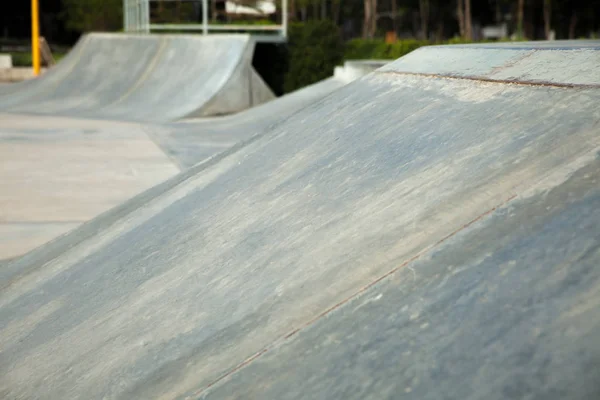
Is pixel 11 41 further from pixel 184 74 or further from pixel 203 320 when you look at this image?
pixel 203 320

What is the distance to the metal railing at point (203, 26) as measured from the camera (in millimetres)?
16766

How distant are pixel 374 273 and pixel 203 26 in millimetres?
15166

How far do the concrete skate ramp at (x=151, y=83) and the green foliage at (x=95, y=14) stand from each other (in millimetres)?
19153

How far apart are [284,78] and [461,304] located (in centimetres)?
1563

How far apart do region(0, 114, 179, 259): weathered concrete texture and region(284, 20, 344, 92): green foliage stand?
16.0ft

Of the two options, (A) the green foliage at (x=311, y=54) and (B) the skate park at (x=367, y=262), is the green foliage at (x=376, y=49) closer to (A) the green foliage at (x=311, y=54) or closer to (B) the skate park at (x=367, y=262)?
(A) the green foliage at (x=311, y=54)

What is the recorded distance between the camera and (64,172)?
828cm

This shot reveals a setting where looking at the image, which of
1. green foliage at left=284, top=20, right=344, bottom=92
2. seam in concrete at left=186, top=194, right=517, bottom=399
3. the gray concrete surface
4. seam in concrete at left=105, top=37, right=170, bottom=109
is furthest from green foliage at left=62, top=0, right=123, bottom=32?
seam in concrete at left=186, top=194, right=517, bottom=399

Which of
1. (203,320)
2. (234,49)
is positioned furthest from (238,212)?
(234,49)

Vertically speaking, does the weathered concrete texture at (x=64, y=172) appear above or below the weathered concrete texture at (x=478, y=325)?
below

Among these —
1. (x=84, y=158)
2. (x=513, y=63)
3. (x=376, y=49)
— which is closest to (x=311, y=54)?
(x=376, y=49)

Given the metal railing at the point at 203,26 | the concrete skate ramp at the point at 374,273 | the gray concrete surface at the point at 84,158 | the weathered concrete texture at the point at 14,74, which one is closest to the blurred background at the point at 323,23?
the metal railing at the point at 203,26

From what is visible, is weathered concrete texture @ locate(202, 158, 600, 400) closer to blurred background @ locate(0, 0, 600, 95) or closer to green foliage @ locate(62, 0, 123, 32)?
blurred background @ locate(0, 0, 600, 95)

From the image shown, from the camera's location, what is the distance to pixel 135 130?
12188 mm
